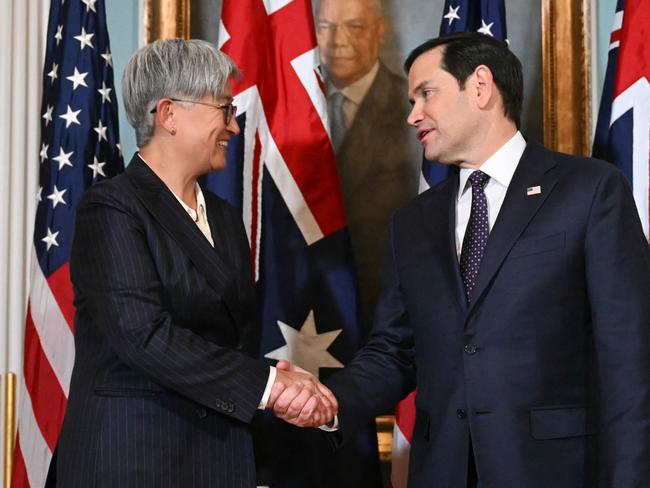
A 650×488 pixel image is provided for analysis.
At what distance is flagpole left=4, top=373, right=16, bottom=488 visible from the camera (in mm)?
3393

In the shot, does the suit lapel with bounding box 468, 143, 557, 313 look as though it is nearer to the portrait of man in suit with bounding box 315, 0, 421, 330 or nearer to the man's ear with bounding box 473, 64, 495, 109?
the man's ear with bounding box 473, 64, 495, 109

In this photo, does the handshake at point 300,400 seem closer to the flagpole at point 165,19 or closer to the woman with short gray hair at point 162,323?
the woman with short gray hair at point 162,323

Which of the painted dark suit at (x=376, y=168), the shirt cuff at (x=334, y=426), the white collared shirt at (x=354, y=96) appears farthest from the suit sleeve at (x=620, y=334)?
the white collared shirt at (x=354, y=96)

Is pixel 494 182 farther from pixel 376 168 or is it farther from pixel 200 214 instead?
pixel 376 168

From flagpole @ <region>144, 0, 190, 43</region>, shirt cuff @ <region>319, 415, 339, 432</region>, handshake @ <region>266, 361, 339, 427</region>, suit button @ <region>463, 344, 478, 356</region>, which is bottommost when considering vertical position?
shirt cuff @ <region>319, 415, 339, 432</region>

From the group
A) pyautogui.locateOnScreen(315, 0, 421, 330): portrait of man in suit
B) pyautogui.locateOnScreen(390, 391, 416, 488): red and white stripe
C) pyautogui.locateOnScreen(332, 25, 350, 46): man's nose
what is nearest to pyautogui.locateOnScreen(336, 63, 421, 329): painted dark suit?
pyautogui.locateOnScreen(315, 0, 421, 330): portrait of man in suit

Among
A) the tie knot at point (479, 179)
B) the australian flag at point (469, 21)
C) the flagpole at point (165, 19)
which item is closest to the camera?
the tie knot at point (479, 179)

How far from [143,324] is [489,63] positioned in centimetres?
124

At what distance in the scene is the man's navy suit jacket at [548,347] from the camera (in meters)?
2.08

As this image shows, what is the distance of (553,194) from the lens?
2.27 metres

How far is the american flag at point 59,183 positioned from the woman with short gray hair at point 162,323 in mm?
967

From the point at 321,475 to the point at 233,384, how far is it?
Answer: 1186mm

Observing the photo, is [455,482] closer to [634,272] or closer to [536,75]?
[634,272]

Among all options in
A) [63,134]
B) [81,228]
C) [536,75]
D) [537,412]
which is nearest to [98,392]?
[81,228]
